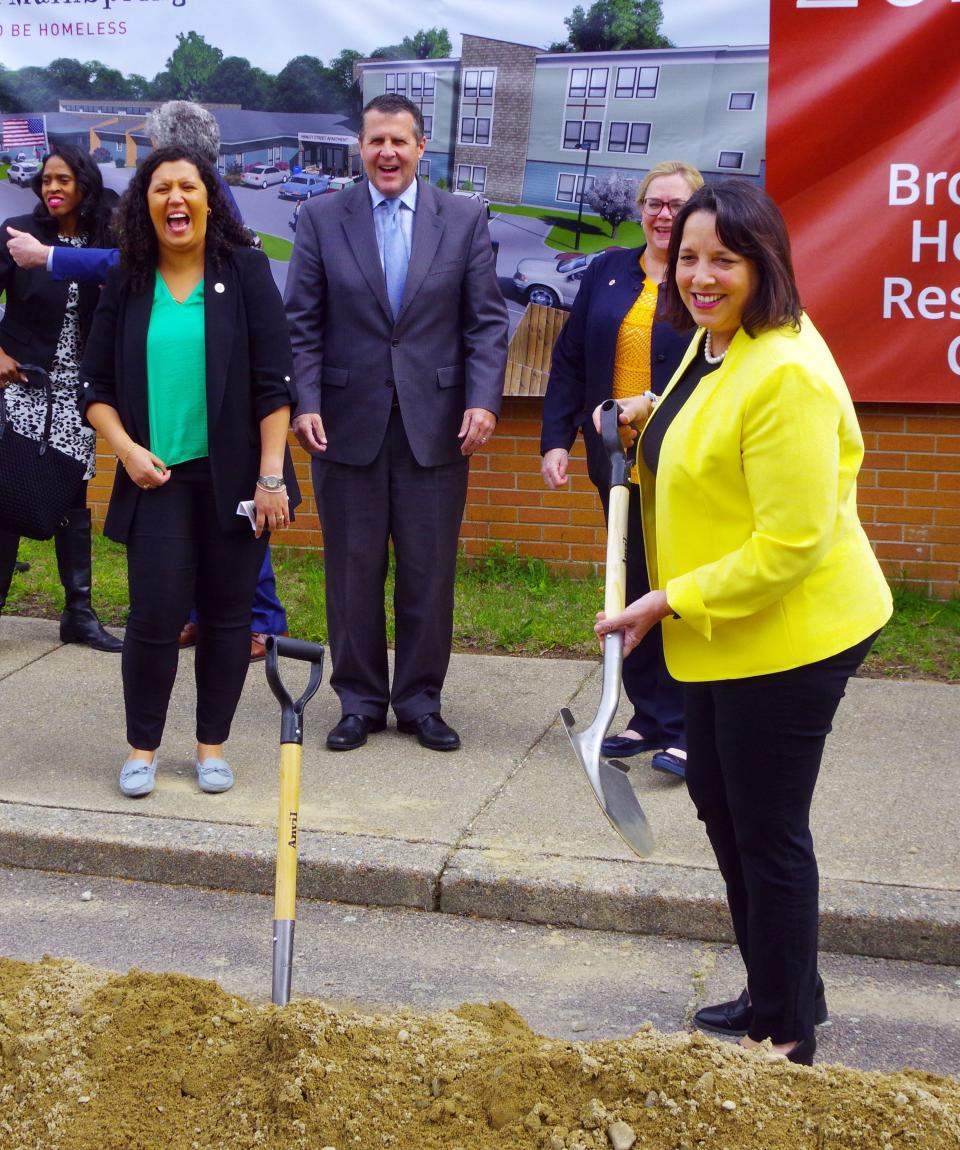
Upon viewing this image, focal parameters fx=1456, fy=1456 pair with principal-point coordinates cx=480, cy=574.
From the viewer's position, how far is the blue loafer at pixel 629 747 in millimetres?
4988

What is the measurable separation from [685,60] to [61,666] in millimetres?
3803

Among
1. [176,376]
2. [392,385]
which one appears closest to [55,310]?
[176,376]

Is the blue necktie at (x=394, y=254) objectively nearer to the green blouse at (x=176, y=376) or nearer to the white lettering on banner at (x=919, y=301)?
the green blouse at (x=176, y=376)

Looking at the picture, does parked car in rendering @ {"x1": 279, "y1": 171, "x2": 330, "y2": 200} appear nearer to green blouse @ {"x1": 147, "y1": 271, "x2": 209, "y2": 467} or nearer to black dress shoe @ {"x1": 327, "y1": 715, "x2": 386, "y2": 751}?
green blouse @ {"x1": 147, "y1": 271, "x2": 209, "y2": 467}

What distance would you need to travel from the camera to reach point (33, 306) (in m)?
5.70

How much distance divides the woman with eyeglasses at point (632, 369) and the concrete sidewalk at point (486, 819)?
0.60ft

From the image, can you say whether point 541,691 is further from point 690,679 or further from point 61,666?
point 690,679

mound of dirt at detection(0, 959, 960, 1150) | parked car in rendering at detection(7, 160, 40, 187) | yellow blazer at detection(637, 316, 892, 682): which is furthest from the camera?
parked car in rendering at detection(7, 160, 40, 187)

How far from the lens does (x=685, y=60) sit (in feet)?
21.3

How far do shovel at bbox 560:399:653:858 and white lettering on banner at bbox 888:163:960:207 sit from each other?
3.58 meters

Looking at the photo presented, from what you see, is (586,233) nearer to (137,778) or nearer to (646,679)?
(646,679)

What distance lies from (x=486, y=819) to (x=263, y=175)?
3.88 meters

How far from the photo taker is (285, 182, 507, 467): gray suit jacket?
4980 millimetres

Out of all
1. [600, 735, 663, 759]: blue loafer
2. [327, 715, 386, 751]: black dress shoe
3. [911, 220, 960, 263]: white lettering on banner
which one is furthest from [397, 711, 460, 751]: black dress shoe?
[911, 220, 960, 263]: white lettering on banner
